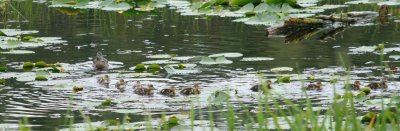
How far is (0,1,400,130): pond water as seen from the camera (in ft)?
25.6

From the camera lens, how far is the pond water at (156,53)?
7.79 meters

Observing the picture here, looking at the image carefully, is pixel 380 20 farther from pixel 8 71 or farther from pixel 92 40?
pixel 8 71

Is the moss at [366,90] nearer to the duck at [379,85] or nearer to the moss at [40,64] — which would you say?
the duck at [379,85]

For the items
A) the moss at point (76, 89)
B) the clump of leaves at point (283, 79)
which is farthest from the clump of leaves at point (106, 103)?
the clump of leaves at point (283, 79)

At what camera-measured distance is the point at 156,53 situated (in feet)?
35.6

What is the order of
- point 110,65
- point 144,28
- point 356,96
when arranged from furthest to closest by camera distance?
point 144,28 < point 110,65 < point 356,96

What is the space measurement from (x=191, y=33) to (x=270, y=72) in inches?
132

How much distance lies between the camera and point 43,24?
45.7 feet

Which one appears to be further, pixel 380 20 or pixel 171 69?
pixel 380 20

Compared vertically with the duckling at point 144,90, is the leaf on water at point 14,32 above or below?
below

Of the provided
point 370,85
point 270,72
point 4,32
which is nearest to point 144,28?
point 4,32

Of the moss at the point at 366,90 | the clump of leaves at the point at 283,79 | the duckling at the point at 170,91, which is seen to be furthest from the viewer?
the clump of leaves at the point at 283,79

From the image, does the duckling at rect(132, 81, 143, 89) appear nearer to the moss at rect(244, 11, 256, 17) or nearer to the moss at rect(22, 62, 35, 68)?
the moss at rect(22, 62, 35, 68)

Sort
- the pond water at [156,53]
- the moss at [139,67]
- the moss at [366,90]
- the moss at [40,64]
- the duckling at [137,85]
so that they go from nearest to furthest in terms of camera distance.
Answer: the pond water at [156,53] < the moss at [366,90] < the duckling at [137,85] < the moss at [139,67] < the moss at [40,64]
